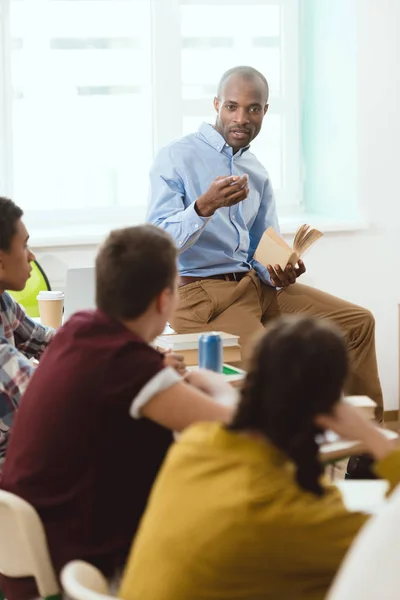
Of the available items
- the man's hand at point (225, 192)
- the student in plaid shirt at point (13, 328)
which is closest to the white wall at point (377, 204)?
the man's hand at point (225, 192)

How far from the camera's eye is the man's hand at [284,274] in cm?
349

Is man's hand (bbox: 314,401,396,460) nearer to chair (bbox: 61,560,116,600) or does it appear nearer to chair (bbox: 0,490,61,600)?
chair (bbox: 61,560,116,600)

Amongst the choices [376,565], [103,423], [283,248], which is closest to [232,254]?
[283,248]

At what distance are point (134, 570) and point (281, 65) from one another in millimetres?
3998

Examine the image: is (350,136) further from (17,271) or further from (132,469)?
(132,469)

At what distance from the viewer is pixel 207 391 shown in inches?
82.4

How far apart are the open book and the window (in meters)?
1.56

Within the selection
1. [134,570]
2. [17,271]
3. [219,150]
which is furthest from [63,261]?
[134,570]

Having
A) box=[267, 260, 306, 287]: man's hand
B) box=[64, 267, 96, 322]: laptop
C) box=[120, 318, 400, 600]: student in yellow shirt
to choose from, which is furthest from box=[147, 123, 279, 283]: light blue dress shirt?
box=[120, 318, 400, 600]: student in yellow shirt

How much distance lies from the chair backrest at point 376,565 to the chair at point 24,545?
2.39ft

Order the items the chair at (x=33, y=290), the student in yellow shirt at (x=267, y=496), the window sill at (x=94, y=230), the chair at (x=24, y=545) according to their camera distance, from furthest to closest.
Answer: the window sill at (x=94, y=230)
the chair at (x=33, y=290)
the chair at (x=24, y=545)
the student in yellow shirt at (x=267, y=496)

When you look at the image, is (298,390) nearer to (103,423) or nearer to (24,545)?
(103,423)

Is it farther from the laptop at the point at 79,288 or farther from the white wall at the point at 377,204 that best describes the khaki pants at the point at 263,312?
A: the white wall at the point at 377,204

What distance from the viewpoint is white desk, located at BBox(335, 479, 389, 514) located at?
184 centimetres
